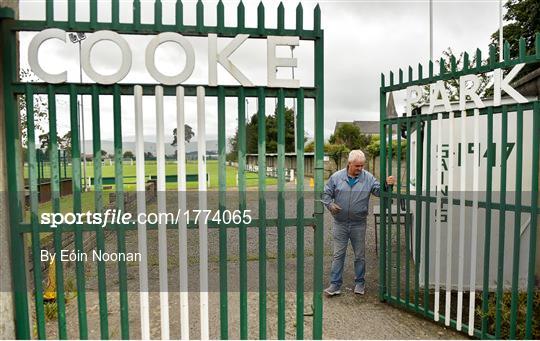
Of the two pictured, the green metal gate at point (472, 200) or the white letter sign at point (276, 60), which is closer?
the white letter sign at point (276, 60)

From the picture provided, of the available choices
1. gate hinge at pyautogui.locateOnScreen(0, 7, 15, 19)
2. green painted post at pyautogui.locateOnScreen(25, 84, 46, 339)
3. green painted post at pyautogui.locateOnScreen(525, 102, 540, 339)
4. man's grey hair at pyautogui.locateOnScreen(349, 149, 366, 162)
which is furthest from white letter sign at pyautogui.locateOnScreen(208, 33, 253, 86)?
green painted post at pyautogui.locateOnScreen(525, 102, 540, 339)

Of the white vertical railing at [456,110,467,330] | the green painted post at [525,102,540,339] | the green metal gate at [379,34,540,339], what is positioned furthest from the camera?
the white vertical railing at [456,110,467,330]

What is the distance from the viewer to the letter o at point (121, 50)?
2.50 meters

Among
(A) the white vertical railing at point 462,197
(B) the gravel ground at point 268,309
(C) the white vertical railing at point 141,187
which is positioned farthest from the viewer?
(B) the gravel ground at point 268,309

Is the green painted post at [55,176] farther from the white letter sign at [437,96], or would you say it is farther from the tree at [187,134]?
the white letter sign at [437,96]

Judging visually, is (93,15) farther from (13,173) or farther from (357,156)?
(357,156)

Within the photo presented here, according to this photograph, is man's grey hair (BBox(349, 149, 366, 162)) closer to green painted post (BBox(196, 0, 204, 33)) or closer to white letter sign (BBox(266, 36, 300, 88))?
white letter sign (BBox(266, 36, 300, 88))

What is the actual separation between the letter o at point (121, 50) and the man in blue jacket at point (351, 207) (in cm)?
285

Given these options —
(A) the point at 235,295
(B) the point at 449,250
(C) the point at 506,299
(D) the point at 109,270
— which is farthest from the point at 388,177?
(D) the point at 109,270

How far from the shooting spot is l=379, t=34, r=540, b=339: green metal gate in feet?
10.8

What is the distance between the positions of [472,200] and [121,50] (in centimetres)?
335

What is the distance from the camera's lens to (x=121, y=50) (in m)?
2.52

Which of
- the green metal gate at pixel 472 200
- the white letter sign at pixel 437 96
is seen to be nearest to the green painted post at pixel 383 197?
the green metal gate at pixel 472 200

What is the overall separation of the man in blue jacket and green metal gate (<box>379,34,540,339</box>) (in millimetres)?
272
